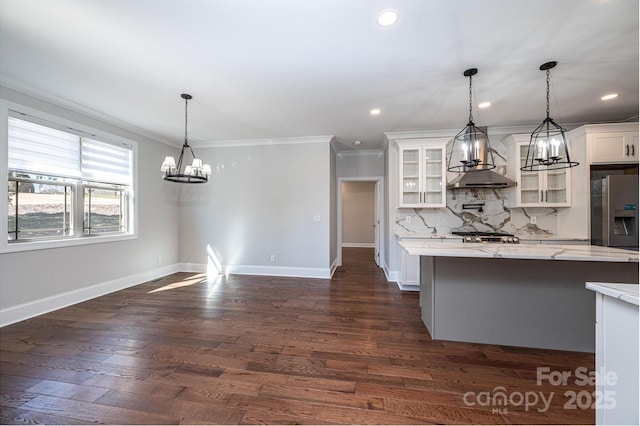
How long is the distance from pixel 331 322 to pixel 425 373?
1146 millimetres

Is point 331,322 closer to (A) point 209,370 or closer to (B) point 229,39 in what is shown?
(A) point 209,370

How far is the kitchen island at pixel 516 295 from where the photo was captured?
2174 mm

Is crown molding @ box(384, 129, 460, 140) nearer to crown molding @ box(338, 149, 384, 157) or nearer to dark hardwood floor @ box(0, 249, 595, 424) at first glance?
crown molding @ box(338, 149, 384, 157)

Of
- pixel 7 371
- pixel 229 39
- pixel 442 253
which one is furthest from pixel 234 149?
pixel 442 253

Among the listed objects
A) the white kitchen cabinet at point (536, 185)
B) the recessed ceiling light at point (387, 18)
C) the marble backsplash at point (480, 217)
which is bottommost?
the marble backsplash at point (480, 217)

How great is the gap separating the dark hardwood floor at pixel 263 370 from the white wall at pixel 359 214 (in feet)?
18.8

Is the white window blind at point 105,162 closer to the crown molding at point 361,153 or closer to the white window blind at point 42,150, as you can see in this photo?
the white window blind at point 42,150

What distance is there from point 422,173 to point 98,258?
5330 millimetres

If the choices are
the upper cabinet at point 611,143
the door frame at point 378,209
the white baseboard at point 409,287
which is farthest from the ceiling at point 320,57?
the white baseboard at point 409,287

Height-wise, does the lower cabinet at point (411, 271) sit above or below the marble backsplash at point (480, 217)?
below

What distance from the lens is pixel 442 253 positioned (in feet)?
6.88

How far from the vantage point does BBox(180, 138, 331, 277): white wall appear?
→ 15.5 ft

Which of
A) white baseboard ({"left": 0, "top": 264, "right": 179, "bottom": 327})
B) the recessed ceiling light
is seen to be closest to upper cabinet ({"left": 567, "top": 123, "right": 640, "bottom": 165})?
the recessed ceiling light

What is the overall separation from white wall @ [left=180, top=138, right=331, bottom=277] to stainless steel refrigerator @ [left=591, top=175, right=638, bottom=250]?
3960 mm
